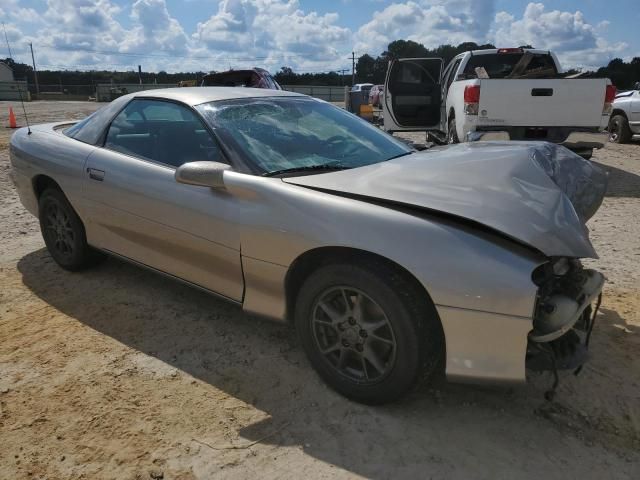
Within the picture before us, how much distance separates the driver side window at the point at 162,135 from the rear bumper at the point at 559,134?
4847mm

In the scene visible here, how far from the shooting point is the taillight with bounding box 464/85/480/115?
7.19 meters

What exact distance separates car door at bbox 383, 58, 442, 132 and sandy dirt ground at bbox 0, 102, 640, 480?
6.54 meters

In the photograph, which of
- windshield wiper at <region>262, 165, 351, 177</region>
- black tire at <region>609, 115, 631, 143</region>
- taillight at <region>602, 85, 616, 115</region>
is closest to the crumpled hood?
windshield wiper at <region>262, 165, 351, 177</region>

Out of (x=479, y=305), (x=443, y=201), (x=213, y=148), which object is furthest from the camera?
(x=213, y=148)

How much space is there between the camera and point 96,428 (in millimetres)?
2424

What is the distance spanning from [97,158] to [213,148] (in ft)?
3.59

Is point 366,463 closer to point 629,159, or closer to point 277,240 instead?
point 277,240

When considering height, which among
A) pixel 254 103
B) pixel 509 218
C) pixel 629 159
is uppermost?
pixel 254 103

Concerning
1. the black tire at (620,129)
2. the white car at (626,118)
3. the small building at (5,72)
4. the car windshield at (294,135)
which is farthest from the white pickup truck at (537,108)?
the small building at (5,72)

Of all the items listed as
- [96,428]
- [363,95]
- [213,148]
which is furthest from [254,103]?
[363,95]

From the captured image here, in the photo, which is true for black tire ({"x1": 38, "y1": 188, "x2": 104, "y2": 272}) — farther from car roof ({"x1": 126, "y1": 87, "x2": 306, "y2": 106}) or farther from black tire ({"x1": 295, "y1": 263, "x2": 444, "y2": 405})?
black tire ({"x1": 295, "y1": 263, "x2": 444, "y2": 405})

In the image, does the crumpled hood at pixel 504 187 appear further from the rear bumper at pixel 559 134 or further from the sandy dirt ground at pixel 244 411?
the rear bumper at pixel 559 134

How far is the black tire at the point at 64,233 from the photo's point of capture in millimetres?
3932

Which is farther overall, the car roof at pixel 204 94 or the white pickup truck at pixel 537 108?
the white pickup truck at pixel 537 108
